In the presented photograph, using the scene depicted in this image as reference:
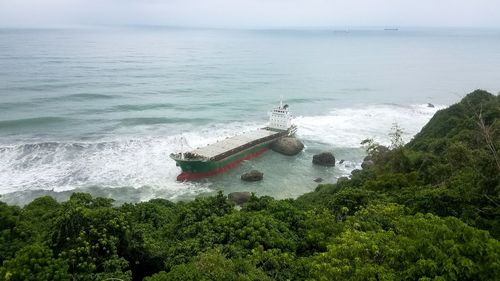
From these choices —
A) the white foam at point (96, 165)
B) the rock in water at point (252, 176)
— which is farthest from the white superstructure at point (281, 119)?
the rock in water at point (252, 176)

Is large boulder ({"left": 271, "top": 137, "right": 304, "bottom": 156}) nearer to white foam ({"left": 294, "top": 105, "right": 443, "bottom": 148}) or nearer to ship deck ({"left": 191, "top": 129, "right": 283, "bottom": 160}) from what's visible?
ship deck ({"left": 191, "top": 129, "right": 283, "bottom": 160})

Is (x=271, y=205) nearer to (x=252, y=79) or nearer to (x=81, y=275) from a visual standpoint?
(x=81, y=275)

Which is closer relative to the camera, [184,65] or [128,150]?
[128,150]

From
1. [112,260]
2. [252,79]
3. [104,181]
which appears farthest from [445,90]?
[112,260]

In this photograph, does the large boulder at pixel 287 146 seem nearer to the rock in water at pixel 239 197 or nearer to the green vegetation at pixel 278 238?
the rock in water at pixel 239 197

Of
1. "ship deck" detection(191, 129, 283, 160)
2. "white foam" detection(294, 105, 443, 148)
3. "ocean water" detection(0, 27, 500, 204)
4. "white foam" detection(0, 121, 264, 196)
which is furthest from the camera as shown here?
"white foam" detection(294, 105, 443, 148)

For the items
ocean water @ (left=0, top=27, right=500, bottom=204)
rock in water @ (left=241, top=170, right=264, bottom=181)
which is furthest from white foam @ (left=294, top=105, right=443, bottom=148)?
rock in water @ (left=241, top=170, right=264, bottom=181)
